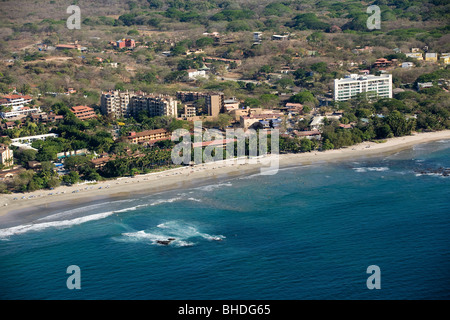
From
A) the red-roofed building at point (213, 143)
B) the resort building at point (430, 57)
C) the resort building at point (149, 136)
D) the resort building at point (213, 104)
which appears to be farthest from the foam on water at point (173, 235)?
the resort building at point (430, 57)

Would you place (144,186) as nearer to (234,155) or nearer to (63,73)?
(234,155)

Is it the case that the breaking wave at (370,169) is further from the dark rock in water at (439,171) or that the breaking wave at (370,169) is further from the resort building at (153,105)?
→ the resort building at (153,105)

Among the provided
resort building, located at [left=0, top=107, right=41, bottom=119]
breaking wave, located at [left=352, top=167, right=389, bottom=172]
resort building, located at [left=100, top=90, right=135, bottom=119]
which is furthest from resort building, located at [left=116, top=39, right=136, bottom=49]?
breaking wave, located at [left=352, top=167, right=389, bottom=172]

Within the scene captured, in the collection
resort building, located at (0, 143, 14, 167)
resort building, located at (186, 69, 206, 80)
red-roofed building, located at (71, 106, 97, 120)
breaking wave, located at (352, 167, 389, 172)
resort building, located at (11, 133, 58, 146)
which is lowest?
breaking wave, located at (352, 167, 389, 172)

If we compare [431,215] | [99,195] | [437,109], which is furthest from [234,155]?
[437,109]

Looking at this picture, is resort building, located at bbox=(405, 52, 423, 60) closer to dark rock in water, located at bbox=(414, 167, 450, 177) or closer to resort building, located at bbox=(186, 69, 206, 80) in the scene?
resort building, located at bbox=(186, 69, 206, 80)

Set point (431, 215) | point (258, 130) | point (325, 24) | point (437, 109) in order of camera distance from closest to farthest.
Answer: point (431, 215)
point (258, 130)
point (437, 109)
point (325, 24)
